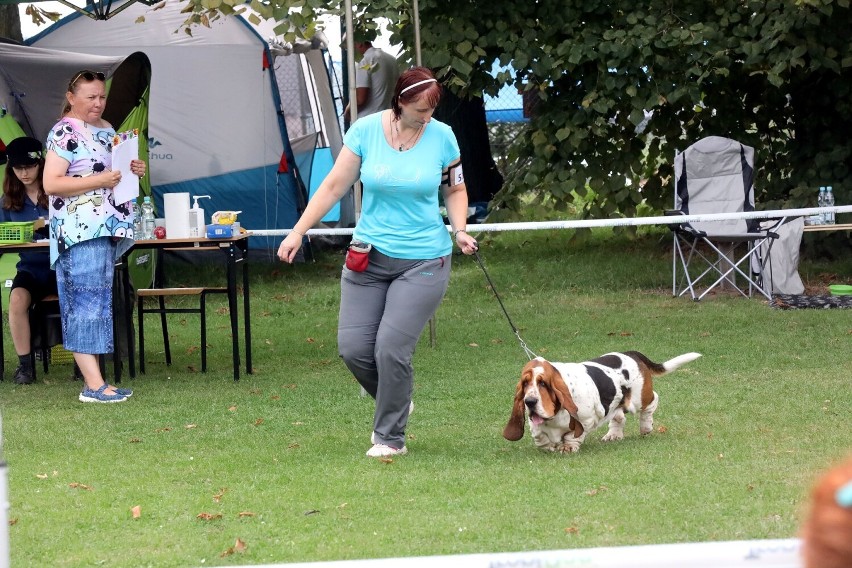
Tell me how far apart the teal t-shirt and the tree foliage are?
4.54 meters

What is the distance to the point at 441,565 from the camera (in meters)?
1.72

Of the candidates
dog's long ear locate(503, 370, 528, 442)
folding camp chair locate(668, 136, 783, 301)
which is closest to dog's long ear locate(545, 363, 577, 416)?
dog's long ear locate(503, 370, 528, 442)

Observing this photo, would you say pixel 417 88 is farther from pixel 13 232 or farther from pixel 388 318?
pixel 13 232

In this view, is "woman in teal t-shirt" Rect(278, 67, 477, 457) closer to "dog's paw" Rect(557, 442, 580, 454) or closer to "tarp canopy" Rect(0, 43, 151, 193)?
"dog's paw" Rect(557, 442, 580, 454)

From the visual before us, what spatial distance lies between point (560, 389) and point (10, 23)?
9664 mm

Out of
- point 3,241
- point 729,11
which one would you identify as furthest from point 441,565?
point 729,11

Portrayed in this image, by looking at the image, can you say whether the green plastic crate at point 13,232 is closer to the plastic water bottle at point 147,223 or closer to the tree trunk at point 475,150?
the plastic water bottle at point 147,223

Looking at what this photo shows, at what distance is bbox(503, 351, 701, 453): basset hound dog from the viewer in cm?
501

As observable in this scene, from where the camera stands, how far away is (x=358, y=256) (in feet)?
16.8

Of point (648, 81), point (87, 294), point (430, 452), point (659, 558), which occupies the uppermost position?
point (648, 81)

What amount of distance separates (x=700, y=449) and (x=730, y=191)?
6.07 metres

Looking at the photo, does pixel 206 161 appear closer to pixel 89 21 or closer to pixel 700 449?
pixel 89 21

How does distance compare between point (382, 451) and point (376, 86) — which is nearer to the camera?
point (382, 451)

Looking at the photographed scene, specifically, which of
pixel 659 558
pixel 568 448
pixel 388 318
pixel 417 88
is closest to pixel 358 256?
pixel 388 318
